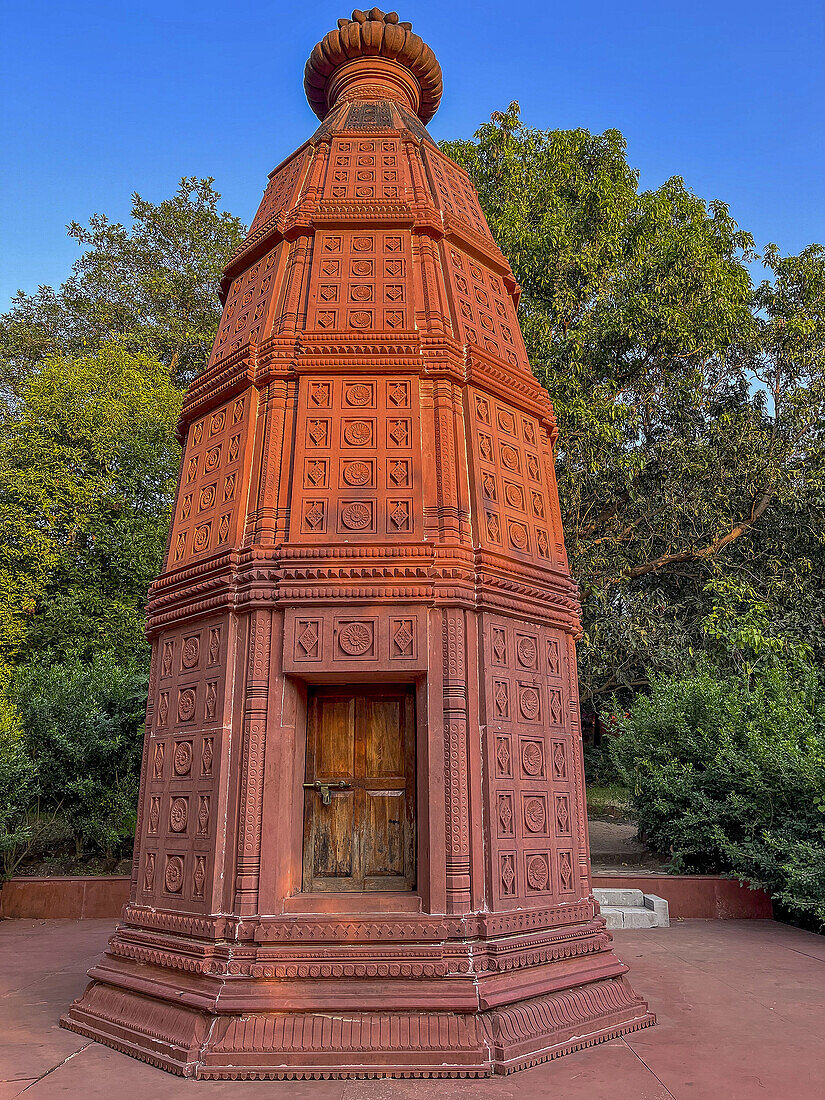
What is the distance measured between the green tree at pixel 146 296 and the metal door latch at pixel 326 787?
14543mm

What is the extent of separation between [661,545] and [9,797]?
12.2 m

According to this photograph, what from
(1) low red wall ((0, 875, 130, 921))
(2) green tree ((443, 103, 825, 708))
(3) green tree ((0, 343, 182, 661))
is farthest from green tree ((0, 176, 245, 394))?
(1) low red wall ((0, 875, 130, 921))

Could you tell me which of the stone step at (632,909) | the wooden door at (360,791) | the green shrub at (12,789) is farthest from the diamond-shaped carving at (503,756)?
the green shrub at (12,789)

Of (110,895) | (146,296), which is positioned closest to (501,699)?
(110,895)

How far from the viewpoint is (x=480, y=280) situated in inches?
263

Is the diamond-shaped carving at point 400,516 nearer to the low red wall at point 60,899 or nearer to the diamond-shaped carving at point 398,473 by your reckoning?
the diamond-shaped carving at point 398,473

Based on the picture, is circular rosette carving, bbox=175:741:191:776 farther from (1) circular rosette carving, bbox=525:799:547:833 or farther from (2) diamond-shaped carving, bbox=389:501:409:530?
(1) circular rosette carving, bbox=525:799:547:833

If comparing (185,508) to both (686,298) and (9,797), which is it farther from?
(686,298)

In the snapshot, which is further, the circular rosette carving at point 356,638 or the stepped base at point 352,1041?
the circular rosette carving at point 356,638

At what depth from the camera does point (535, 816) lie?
4.83 m

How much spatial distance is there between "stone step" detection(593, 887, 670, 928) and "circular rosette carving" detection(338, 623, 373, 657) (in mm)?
4556

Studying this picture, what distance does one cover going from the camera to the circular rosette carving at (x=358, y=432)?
17.3 feet

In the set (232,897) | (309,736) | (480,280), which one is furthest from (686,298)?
(232,897)

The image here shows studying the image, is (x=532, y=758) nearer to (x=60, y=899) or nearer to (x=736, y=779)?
(x=736, y=779)
